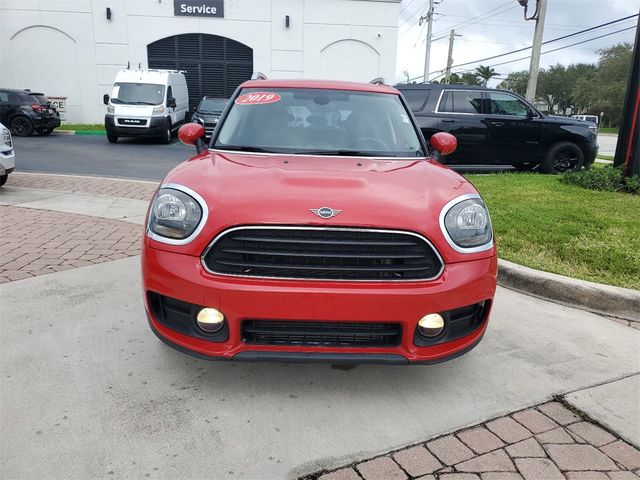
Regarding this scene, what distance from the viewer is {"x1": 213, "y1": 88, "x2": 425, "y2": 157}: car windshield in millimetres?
3588

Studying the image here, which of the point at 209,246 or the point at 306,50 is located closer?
the point at 209,246

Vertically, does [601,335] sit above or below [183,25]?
below

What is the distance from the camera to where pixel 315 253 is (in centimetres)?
246

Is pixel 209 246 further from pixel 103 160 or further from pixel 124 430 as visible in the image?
pixel 103 160

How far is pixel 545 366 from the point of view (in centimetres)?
313

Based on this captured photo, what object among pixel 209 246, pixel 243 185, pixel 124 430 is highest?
pixel 243 185

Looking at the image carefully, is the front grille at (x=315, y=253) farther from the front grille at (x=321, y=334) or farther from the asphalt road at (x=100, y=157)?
the asphalt road at (x=100, y=157)

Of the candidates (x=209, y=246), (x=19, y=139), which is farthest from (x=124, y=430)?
(x=19, y=139)

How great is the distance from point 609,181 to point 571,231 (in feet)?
8.45

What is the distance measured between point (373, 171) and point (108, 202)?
556cm

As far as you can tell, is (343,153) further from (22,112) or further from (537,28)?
(537,28)

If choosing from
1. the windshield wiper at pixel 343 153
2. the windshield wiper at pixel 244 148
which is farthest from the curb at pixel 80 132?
the windshield wiper at pixel 343 153

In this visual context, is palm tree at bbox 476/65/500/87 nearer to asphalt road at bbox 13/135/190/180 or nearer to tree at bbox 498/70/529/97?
tree at bbox 498/70/529/97

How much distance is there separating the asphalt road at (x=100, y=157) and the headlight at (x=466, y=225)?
8392 millimetres
